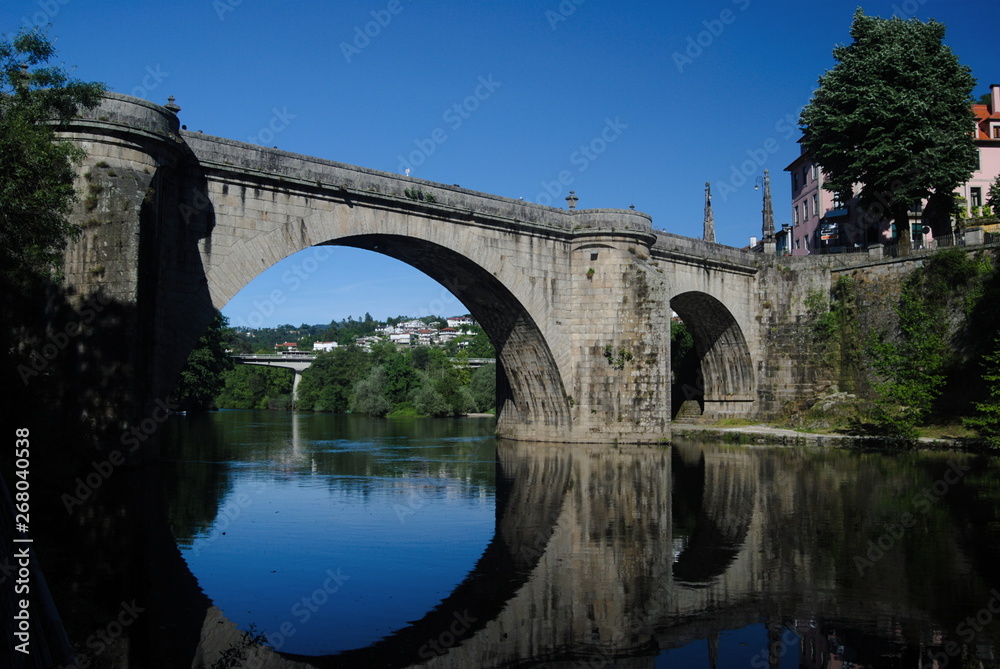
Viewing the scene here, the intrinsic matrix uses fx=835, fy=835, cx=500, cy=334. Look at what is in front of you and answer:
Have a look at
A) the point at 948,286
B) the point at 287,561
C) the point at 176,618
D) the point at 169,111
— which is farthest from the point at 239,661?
the point at 948,286

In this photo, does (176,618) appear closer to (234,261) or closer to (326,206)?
(234,261)

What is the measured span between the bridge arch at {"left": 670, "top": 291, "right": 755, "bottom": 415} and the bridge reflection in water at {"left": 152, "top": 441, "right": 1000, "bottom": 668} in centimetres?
2181

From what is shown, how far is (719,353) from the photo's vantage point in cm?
4228

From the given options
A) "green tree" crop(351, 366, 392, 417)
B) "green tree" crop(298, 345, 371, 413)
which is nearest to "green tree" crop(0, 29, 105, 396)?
"green tree" crop(351, 366, 392, 417)

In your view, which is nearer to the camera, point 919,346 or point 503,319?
point 919,346

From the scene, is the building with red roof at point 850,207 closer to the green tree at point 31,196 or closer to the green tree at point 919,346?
the green tree at point 919,346

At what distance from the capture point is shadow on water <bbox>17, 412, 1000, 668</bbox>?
25.9ft

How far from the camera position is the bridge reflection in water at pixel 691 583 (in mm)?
7980

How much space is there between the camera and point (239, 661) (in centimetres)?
736

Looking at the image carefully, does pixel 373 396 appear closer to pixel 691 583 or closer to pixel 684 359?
pixel 684 359

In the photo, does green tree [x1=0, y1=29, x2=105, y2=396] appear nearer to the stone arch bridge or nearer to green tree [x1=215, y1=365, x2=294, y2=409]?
the stone arch bridge

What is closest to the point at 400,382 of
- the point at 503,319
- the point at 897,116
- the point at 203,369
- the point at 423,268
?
the point at 203,369

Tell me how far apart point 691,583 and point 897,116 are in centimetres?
3196

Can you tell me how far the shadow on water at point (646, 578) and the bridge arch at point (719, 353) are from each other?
2003cm
